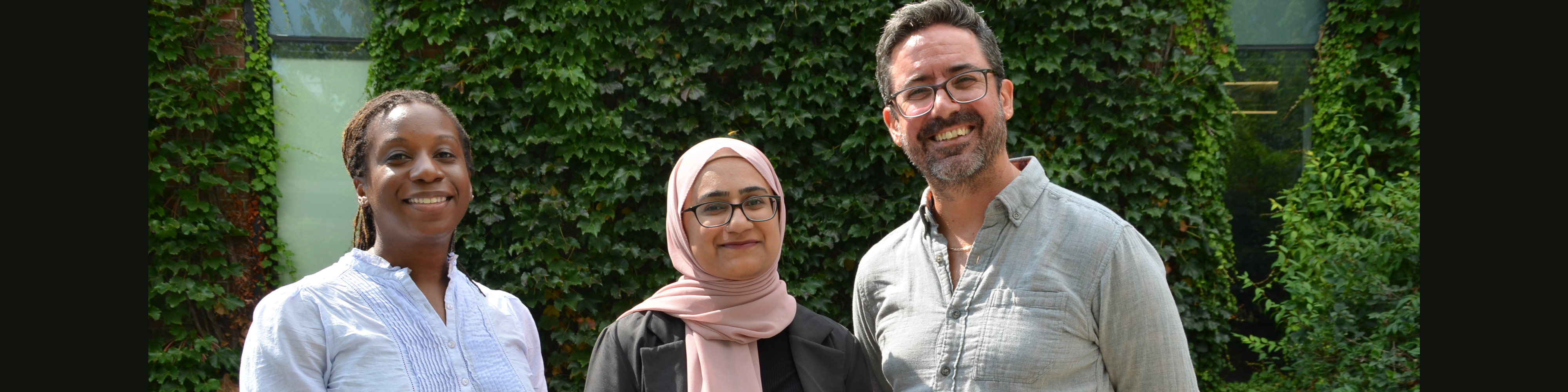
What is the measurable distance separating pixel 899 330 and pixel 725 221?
54 cm

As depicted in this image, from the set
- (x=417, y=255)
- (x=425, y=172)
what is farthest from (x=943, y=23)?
(x=417, y=255)

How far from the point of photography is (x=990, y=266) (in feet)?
6.81

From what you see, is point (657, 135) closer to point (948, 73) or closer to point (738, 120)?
point (738, 120)

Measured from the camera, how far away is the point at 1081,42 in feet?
15.4

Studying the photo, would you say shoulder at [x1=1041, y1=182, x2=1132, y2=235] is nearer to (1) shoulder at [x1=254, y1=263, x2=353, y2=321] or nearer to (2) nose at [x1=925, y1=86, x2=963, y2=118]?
(2) nose at [x1=925, y1=86, x2=963, y2=118]

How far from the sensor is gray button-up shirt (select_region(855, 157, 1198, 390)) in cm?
193

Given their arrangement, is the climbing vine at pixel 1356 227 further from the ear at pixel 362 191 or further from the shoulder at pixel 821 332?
the ear at pixel 362 191

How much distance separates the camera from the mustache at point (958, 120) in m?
2.07

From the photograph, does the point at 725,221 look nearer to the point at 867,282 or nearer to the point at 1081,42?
the point at 867,282

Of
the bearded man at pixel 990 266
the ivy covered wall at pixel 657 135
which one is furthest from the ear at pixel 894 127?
the ivy covered wall at pixel 657 135

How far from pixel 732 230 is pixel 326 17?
4.16 metres

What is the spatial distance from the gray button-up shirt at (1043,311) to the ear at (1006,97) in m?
0.15

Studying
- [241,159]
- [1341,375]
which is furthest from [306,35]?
[1341,375]

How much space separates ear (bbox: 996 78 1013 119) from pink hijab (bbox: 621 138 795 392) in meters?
0.63
